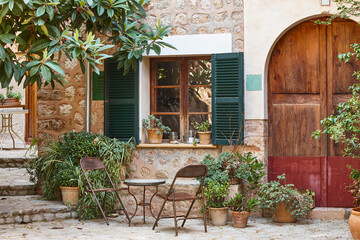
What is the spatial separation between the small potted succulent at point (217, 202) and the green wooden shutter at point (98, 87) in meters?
2.22

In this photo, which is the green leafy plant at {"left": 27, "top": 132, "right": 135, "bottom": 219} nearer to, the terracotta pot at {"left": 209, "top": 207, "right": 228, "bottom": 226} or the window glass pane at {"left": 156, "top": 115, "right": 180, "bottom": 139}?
the window glass pane at {"left": 156, "top": 115, "right": 180, "bottom": 139}

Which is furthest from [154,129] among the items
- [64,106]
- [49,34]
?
[49,34]

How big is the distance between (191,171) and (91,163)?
4.81 ft

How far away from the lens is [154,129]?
741 centimetres

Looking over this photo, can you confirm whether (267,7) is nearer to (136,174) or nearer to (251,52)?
(251,52)

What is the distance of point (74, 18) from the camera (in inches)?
226

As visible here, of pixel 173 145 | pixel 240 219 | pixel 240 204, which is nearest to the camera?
pixel 240 219

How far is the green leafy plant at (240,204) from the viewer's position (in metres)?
6.38

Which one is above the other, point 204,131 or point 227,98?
point 227,98

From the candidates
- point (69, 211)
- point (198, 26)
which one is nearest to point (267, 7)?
point (198, 26)

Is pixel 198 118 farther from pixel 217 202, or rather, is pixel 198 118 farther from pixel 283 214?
pixel 283 214

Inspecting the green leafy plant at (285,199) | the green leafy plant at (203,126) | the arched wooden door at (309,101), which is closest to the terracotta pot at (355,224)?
the green leafy plant at (285,199)

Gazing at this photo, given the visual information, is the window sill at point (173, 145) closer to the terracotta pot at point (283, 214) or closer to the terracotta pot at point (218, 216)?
the terracotta pot at point (218, 216)

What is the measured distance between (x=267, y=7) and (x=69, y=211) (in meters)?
3.88
